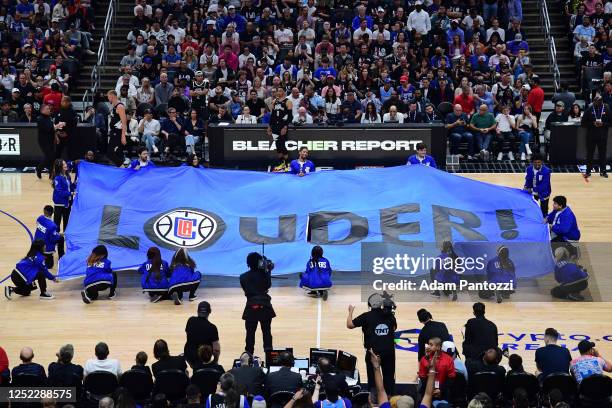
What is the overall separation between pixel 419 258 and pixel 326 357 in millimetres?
5057

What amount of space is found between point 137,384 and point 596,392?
17.5 ft

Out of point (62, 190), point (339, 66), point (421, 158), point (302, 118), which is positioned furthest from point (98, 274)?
point (339, 66)

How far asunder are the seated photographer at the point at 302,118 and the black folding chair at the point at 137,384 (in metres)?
13.6

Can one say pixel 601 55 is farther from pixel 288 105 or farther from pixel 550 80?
pixel 288 105

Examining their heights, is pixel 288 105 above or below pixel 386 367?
above

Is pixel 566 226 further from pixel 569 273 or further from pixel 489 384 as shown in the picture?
pixel 489 384

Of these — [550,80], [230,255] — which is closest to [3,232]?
[230,255]

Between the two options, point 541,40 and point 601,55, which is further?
point 541,40

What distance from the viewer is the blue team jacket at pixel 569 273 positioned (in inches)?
741

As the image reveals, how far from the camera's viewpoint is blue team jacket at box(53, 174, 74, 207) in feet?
69.1

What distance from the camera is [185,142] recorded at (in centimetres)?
2731

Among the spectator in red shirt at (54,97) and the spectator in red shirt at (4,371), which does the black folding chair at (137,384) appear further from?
the spectator in red shirt at (54,97)

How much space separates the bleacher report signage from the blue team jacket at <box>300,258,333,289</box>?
27.2 feet

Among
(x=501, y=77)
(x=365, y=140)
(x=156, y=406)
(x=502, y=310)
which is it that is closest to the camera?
(x=156, y=406)
